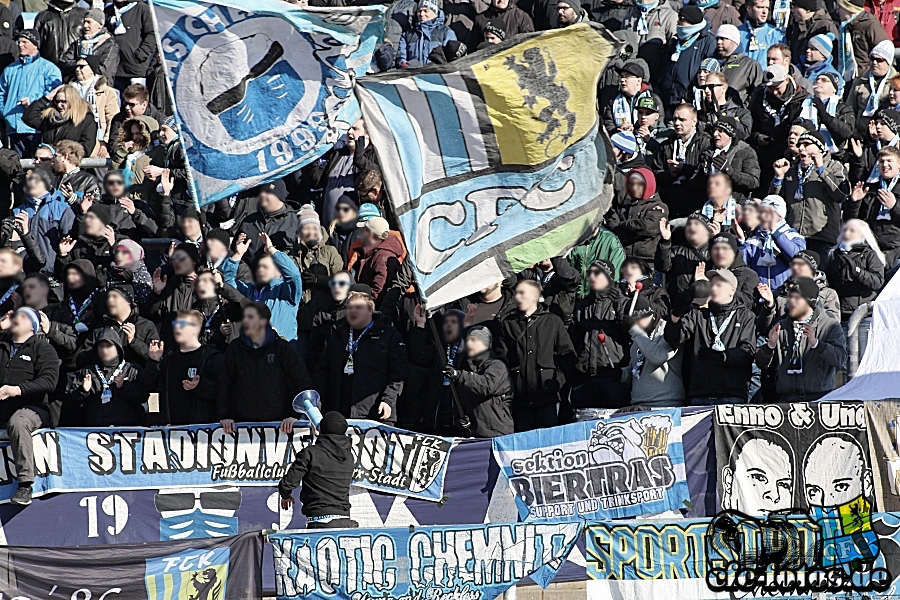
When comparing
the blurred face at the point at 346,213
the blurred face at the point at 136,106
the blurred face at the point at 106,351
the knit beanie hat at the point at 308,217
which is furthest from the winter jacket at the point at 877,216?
the blurred face at the point at 136,106

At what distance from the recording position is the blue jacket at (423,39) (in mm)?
18422

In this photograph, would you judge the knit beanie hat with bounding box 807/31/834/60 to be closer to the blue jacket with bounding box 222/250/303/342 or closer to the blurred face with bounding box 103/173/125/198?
the blue jacket with bounding box 222/250/303/342

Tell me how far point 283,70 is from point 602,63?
254 centimetres

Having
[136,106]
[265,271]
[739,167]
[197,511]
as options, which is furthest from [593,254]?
[136,106]

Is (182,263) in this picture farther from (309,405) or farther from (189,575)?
(189,575)

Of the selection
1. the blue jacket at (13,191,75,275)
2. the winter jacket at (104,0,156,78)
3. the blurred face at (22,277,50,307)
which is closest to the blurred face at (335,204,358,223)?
the blue jacket at (13,191,75,275)

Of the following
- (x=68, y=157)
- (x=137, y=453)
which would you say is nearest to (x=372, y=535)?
(x=137, y=453)

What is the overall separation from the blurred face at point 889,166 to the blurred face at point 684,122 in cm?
184

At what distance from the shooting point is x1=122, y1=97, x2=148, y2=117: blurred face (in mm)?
17219

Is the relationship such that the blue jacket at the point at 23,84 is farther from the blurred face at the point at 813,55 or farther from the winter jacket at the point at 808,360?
the winter jacket at the point at 808,360

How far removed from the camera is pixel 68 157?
54.0 feet

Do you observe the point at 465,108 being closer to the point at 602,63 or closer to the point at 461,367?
the point at 602,63

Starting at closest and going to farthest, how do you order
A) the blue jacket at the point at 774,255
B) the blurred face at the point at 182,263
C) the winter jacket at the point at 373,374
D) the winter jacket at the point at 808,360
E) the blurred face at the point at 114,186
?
the winter jacket at the point at 808,360 < the winter jacket at the point at 373,374 < the blurred face at the point at 182,263 < the blue jacket at the point at 774,255 < the blurred face at the point at 114,186

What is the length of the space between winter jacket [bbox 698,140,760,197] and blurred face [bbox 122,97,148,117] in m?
5.75
